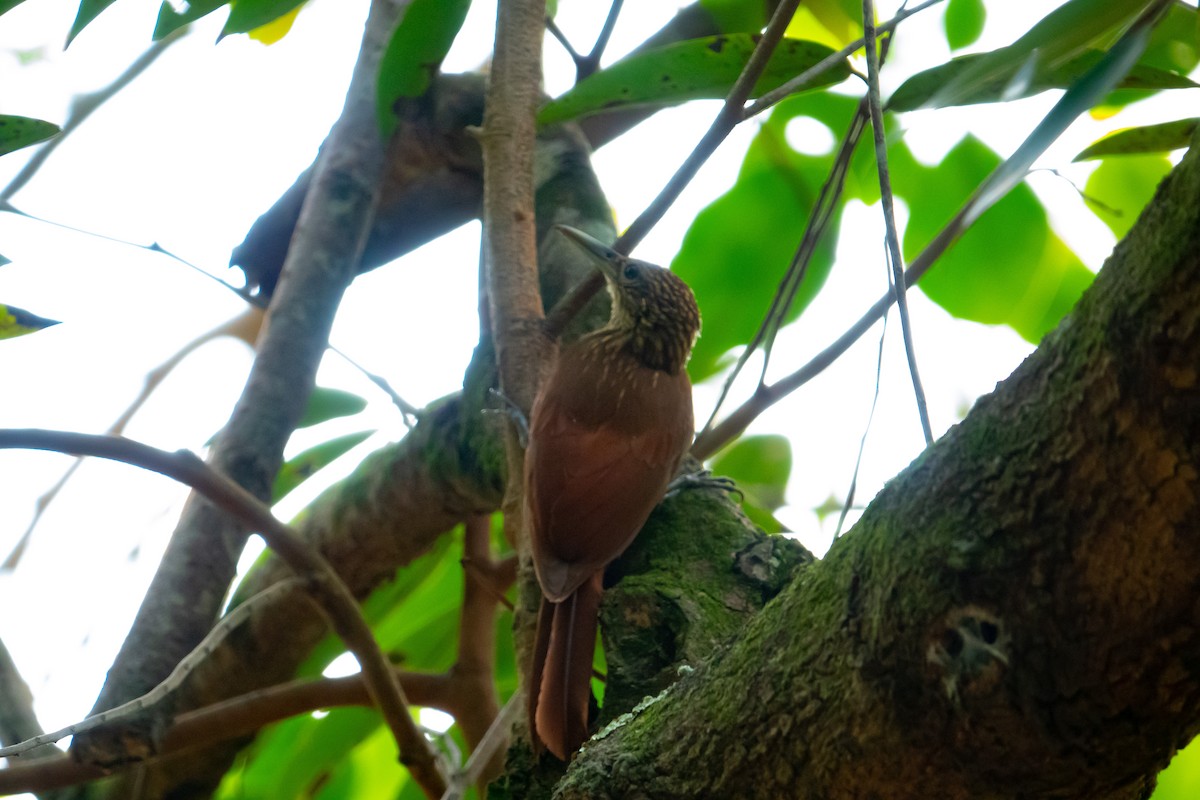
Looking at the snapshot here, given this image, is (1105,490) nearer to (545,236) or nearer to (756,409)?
(756,409)

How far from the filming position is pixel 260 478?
90.7 inches

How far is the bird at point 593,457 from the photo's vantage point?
1537 mm

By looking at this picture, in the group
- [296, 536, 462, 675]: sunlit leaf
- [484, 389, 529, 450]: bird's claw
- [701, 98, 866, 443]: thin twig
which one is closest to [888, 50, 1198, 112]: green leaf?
[701, 98, 866, 443]: thin twig

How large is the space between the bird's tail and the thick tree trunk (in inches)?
22.7

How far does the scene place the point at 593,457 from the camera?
1959 mm

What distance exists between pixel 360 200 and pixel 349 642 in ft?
4.17

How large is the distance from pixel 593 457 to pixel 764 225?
78 centimetres

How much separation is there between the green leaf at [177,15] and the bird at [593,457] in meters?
0.83

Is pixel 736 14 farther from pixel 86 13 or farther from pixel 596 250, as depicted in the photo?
pixel 86 13

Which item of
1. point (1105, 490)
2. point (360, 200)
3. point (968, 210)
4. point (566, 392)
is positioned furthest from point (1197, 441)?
point (360, 200)

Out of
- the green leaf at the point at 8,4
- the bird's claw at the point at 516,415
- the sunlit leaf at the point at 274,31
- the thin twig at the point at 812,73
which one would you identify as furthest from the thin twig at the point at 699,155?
the sunlit leaf at the point at 274,31

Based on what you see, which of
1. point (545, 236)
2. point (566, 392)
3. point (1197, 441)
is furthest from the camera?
point (545, 236)

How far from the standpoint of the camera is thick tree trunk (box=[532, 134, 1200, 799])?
0.63 meters

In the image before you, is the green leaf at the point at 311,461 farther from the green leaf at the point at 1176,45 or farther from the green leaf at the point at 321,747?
the green leaf at the point at 1176,45
